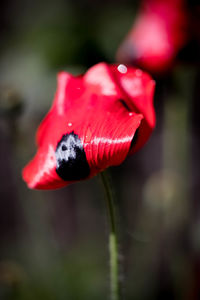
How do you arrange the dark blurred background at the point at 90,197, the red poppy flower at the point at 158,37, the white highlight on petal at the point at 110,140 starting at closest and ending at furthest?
the white highlight on petal at the point at 110,140
the red poppy flower at the point at 158,37
the dark blurred background at the point at 90,197

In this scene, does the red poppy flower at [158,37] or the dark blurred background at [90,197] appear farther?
the dark blurred background at [90,197]

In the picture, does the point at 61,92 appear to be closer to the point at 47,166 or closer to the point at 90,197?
the point at 47,166

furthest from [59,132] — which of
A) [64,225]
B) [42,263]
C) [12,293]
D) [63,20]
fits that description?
[64,225]

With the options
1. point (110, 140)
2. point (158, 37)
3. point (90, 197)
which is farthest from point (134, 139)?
point (90, 197)

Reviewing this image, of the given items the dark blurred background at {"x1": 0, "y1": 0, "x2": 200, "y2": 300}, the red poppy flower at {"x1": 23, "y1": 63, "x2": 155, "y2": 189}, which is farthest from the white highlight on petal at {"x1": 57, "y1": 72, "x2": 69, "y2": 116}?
the dark blurred background at {"x1": 0, "y1": 0, "x2": 200, "y2": 300}

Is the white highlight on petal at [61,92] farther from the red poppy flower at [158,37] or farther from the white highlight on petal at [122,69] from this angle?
the red poppy flower at [158,37]

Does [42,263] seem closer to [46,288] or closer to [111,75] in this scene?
[46,288]

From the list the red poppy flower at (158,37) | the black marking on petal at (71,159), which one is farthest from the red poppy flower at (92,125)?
the red poppy flower at (158,37)
